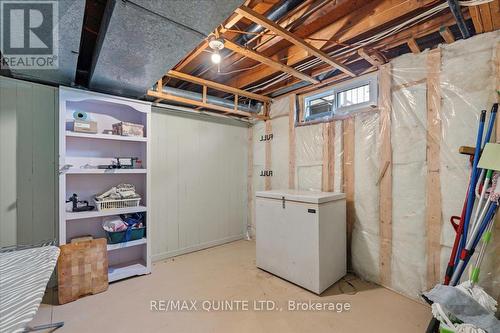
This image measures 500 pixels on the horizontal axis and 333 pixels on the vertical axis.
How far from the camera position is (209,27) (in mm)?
1396

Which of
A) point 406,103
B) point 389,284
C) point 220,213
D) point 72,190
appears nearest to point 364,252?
point 389,284

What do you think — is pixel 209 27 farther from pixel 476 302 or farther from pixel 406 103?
pixel 476 302

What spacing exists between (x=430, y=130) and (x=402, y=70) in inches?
25.6

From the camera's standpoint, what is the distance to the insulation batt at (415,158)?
1.79m

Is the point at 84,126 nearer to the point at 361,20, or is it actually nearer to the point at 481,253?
the point at 361,20

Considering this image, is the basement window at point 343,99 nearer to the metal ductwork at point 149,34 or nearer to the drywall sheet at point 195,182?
the drywall sheet at point 195,182

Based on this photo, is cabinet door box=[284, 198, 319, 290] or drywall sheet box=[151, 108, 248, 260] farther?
drywall sheet box=[151, 108, 248, 260]

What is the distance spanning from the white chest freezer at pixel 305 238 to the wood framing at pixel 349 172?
0.54 feet

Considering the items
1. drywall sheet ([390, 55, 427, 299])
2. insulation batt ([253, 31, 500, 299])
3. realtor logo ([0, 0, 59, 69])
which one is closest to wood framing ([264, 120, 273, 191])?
insulation batt ([253, 31, 500, 299])

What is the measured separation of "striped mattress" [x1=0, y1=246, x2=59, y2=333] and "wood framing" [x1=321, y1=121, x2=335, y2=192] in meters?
2.65

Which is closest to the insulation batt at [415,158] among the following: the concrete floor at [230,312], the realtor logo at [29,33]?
the concrete floor at [230,312]

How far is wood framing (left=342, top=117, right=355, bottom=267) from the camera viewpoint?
2654 mm

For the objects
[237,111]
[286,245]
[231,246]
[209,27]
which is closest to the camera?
[209,27]

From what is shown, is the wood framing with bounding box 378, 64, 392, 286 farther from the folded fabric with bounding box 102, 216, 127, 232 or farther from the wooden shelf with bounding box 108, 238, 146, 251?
the folded fabric with bounding box 102, 216, 127, 232
